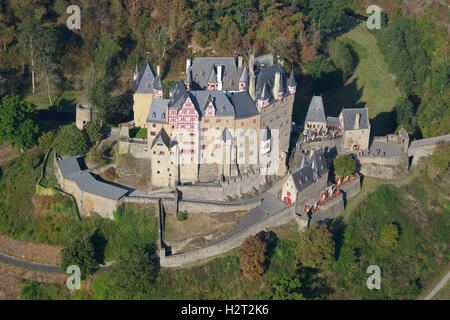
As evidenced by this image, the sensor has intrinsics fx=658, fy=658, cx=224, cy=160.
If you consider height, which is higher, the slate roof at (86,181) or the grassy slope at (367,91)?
the grassy slope at (367,91)

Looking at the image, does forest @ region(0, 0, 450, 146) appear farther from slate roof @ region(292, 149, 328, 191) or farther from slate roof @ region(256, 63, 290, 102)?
slate roof @ region(292, 149, 328, 191)

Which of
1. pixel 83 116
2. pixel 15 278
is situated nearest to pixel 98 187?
pixel 83 116

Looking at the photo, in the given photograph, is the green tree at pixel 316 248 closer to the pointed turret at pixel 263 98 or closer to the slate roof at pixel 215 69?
the pointed turret at pixel 263 98

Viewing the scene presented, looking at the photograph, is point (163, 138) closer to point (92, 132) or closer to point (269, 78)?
point (92, 132)

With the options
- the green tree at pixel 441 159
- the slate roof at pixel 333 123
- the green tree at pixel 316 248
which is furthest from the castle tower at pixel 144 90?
the green tree at pixel 441 159

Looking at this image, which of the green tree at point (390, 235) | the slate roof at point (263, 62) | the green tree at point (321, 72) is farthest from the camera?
the green tree at point (321, 72)
